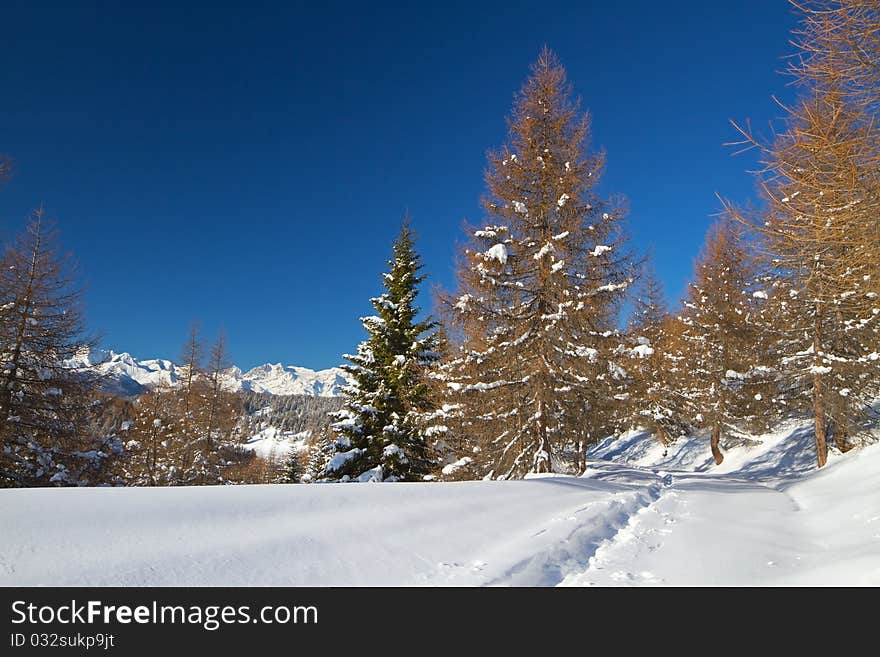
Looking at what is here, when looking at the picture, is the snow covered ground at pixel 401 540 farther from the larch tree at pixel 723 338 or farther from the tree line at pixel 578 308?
the larch tree at pixel 723 338

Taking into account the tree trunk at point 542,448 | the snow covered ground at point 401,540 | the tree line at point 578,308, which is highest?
the tree line at point 578,308

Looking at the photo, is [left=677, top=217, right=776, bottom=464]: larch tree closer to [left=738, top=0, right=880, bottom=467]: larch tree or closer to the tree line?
the tree line

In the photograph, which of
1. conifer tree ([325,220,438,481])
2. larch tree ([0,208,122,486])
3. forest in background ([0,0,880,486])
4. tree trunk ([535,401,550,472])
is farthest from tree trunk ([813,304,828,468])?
larch tree ([0,208,122,486])

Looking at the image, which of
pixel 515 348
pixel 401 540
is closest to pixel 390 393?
pixel 515 348

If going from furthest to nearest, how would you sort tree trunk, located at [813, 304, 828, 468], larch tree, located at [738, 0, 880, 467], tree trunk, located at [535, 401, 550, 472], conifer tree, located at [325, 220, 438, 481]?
tree trunk, located at [813, 304, 828, 468], conifer tree, located at [325, 220, 438, 481], tree trunk, located at [535, 401, 550, 472], larch tree, located at [738, 0, 880, 467]

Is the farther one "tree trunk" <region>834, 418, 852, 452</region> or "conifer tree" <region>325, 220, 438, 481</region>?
"tree trunk" <region>834, 418, 852, 452</region>

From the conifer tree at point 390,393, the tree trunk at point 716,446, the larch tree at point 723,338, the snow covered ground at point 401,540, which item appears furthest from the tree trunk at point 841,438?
the conifer tree at point 390,393

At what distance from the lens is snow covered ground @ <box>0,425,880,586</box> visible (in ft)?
8.62

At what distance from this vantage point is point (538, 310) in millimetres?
11141

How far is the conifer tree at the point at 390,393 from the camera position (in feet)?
43.8

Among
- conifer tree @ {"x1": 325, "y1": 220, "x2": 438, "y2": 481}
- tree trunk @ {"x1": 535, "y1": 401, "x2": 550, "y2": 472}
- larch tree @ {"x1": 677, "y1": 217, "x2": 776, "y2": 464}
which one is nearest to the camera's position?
tree trunk @ {"x1": 535, "y1": 401, "x2": 550, "y2": 472}

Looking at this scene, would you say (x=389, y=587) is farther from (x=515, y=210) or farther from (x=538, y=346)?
(x=515, y=210)

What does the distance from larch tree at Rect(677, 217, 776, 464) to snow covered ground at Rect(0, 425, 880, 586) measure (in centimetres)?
1427

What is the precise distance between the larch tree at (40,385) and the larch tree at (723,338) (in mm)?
22924
